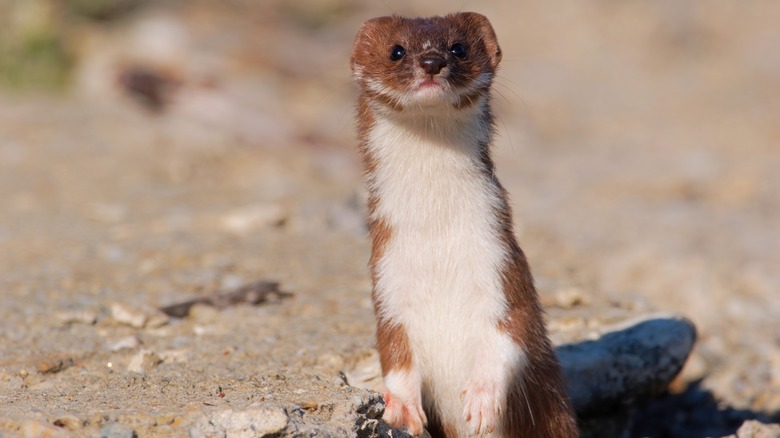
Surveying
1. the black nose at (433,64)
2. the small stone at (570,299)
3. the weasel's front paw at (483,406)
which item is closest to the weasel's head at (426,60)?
the black nose at (433,64)

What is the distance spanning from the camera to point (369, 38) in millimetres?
4320

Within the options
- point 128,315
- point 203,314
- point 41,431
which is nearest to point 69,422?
point 41,431

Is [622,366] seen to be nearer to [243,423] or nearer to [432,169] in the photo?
[432,169]

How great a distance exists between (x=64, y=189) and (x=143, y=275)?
8.92 ft

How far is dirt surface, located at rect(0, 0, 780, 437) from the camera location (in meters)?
4.61

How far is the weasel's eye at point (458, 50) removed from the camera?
13.5 ft

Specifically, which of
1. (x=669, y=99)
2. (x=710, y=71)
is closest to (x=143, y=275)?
(x=669, y=99)

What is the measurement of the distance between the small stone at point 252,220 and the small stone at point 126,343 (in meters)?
2.42

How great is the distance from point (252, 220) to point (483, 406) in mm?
3766

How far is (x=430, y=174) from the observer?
405 cm

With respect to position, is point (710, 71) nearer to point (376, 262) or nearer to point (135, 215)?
point (135, 215)

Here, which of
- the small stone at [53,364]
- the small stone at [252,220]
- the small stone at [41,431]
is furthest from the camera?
the small stone at [252,220]

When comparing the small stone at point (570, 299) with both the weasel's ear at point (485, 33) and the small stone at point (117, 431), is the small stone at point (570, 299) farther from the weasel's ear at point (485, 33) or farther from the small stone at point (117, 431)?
the small stone at point (117, 431)

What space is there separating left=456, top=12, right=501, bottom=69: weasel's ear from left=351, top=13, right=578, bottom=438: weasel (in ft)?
0.48
